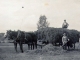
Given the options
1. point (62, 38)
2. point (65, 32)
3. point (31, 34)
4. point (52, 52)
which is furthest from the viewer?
point (31, 34)

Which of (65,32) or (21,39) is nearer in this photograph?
(21,39)

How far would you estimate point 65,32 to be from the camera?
21312 millimetres

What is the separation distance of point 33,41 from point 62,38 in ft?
16.4

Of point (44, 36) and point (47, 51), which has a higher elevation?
point (44, 36)

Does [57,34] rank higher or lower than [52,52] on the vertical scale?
higher

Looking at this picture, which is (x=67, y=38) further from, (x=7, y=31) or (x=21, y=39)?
(x=7, y=31)

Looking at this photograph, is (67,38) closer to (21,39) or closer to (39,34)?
(39,34)

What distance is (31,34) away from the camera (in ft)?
76.6

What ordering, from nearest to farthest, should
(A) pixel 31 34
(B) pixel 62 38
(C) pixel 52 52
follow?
(C) pixel 52 52, (B) pixel 62 38, (A) pixel 31 34

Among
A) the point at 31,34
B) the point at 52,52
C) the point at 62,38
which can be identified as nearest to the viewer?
the point at 52,52

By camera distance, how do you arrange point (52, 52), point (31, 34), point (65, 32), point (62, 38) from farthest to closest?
1. point (31, 34)
2. point (65, 32)
3. point (62, 38)
4. point (52, 52)

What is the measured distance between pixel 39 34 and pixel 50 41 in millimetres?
1737

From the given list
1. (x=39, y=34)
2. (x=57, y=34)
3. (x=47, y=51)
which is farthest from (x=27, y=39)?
(x=47, y=51)

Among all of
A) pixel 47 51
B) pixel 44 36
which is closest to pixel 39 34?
pixel 44 36
